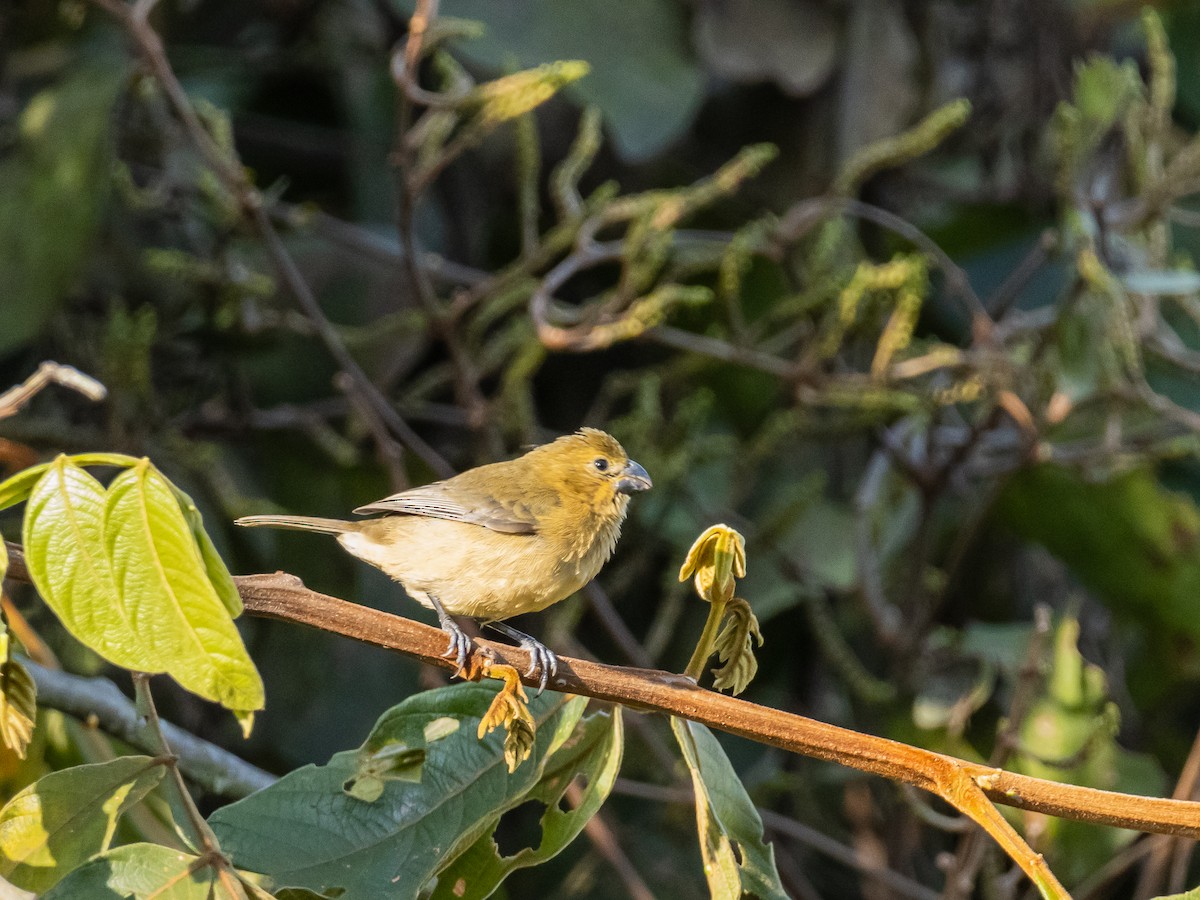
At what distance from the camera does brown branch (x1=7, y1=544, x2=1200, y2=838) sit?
1378mm

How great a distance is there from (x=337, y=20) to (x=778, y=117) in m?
1.51

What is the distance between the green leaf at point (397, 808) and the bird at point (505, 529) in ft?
1.29

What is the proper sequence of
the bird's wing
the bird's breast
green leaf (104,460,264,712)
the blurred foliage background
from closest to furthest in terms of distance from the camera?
green leaf (104,460,264,712) < the bird's breast < the bird's wing < the blurred foliage background

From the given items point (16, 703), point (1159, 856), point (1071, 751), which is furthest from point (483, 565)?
point (1159, 856)

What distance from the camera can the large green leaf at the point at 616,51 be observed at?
3938 millimetres

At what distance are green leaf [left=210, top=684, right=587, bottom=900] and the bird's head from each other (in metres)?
0.88

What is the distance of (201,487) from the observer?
354 cm

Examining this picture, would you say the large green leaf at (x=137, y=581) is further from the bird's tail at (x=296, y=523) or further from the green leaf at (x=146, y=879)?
the bird's tail at (x=296, y=523)

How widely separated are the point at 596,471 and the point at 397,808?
1034mm

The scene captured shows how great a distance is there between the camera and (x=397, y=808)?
1795 mm

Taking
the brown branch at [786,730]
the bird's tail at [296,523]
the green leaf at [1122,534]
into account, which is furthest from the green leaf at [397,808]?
the green leaf at [1122,534]

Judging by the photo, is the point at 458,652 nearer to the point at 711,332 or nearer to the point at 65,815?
the point at 65,815

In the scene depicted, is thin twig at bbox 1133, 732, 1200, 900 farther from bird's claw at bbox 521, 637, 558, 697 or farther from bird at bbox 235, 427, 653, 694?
bird's claw at bbox 521, 637, 558, 697

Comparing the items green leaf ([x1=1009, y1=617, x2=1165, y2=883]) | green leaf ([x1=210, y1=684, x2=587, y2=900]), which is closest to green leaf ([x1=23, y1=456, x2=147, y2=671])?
green leaf ([x1=210, y1=684, x2=587, y2=900])
